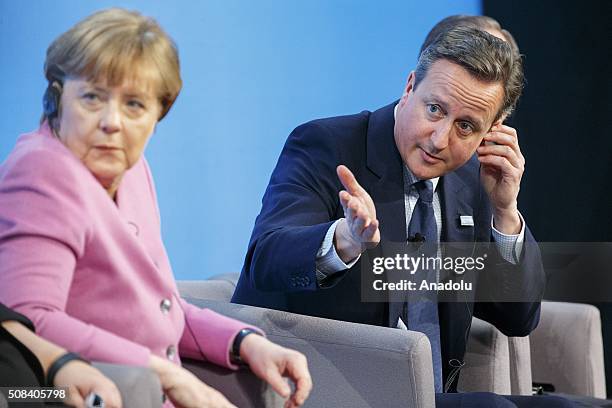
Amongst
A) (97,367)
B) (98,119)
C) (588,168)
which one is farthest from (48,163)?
(588,168)

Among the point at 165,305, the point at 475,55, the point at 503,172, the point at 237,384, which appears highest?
the point at 475,55

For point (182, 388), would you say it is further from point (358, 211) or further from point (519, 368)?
point (519, 368)

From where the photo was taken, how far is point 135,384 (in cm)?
116

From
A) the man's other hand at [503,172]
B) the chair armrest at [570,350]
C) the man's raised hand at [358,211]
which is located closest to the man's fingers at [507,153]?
the man's other hand at [503,172]

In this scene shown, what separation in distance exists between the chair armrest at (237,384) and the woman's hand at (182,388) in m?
0.21

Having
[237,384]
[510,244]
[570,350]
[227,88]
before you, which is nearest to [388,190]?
[510,244]

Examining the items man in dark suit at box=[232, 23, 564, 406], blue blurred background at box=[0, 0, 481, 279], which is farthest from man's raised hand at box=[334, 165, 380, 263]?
blue blurred background at box=[0, 0, 481, 279]

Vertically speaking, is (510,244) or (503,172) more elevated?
(503,172)

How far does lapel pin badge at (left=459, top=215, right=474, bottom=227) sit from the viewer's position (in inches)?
84.8

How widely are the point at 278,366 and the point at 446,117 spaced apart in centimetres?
76

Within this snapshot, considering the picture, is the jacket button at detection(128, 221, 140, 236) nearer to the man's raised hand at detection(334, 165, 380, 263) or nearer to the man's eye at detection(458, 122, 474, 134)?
the man's raised hand at detection(334, 165, 380, 263)

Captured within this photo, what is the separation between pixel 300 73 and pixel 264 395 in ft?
2.92

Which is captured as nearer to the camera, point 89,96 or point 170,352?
point 89,96

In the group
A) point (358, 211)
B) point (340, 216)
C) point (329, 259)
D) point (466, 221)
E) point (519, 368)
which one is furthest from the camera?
point (519, 368)
